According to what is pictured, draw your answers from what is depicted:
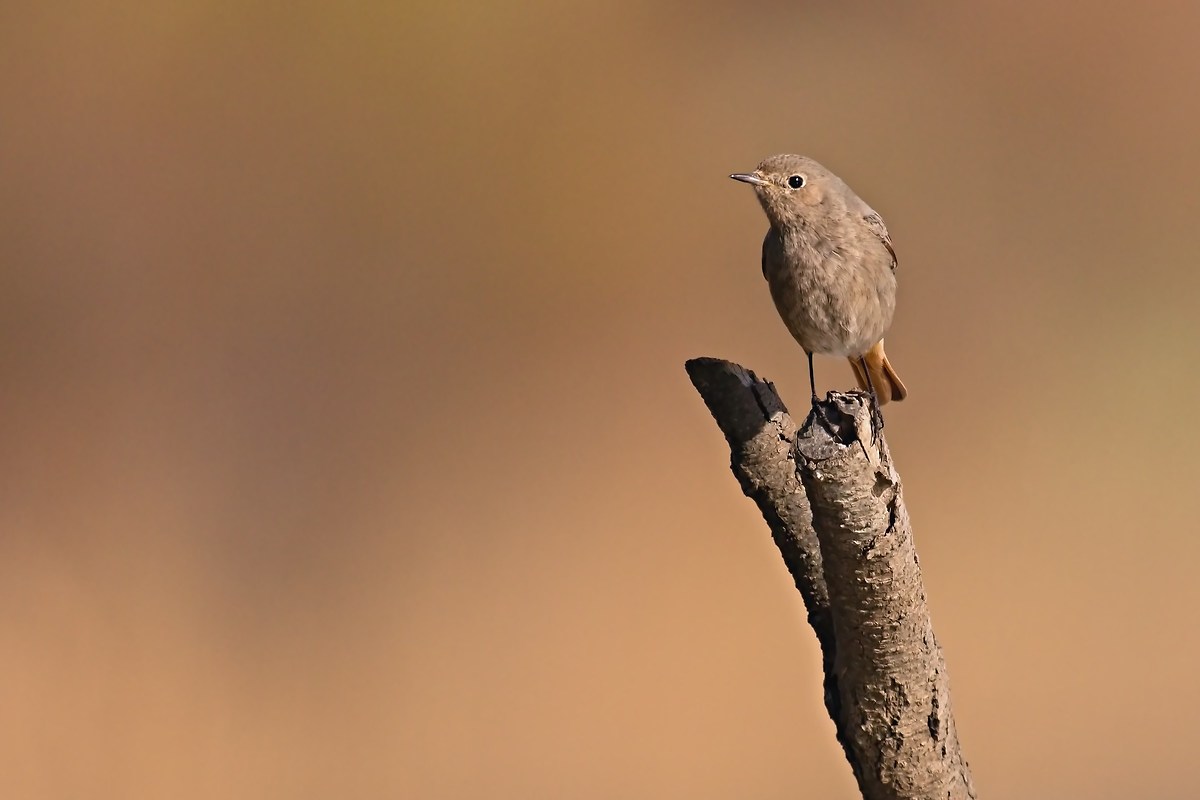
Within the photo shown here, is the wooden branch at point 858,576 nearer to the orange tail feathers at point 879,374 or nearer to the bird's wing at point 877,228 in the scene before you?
the bird's wing at point 877,228

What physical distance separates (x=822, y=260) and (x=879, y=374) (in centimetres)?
53

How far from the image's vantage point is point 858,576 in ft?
4.68

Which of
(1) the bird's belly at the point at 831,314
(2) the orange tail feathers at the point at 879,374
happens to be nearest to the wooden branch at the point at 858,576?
(1) the bird's belly at the point at 831,314

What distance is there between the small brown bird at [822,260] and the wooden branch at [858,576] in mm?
664

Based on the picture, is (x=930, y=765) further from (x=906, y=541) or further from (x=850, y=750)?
(x=906, y=541)

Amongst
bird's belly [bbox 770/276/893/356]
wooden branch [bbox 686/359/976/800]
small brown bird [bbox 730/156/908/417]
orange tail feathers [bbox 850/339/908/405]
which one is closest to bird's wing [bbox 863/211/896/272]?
small brown bird [bbox 730/156/908/417]

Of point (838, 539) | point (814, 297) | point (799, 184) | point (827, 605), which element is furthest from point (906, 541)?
point (799, 184)

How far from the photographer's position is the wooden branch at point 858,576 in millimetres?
1384

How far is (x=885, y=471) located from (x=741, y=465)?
277 mm

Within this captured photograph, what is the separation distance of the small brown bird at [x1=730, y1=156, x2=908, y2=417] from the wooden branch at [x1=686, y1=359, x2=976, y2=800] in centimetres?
66

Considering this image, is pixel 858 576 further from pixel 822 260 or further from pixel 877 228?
pixel 877 228

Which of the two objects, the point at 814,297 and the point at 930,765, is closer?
the point at 930,765

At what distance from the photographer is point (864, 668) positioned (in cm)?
148

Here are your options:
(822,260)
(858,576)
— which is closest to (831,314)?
(822,260)
